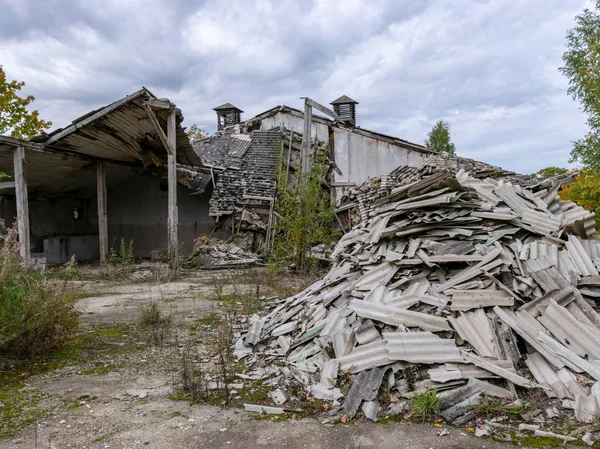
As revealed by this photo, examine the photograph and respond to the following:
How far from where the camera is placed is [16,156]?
35.7 ft

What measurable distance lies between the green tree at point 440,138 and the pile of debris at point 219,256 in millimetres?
18017

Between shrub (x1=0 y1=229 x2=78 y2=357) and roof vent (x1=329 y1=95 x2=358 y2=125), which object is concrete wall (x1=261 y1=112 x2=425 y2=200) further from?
shrub (x1=0 y1=229 x2=78 y2=357)

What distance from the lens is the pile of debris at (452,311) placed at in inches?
143

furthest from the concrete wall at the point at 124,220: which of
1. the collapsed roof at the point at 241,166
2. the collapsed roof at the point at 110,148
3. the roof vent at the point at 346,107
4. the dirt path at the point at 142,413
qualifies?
the dirt path at the point at 142,413

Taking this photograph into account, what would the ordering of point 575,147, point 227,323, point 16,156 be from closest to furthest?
point 227,323, point 16,156, point 575,147

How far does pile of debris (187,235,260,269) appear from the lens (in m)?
→ 13.4

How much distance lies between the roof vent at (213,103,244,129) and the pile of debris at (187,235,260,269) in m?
9.78

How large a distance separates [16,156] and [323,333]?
1014 centimetres

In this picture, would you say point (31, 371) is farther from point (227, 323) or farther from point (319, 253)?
point (319, 253)

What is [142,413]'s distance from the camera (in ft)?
11.9

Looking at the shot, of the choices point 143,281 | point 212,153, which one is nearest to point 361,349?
point 143,281

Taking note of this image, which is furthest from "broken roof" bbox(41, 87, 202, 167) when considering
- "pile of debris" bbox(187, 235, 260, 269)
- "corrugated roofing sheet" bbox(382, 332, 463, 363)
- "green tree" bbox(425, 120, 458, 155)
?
"green tree" bbox(425, 120, 458, 155)

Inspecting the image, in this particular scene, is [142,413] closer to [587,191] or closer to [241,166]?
[241,166]

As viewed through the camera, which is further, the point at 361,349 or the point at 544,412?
the point at 361,349
